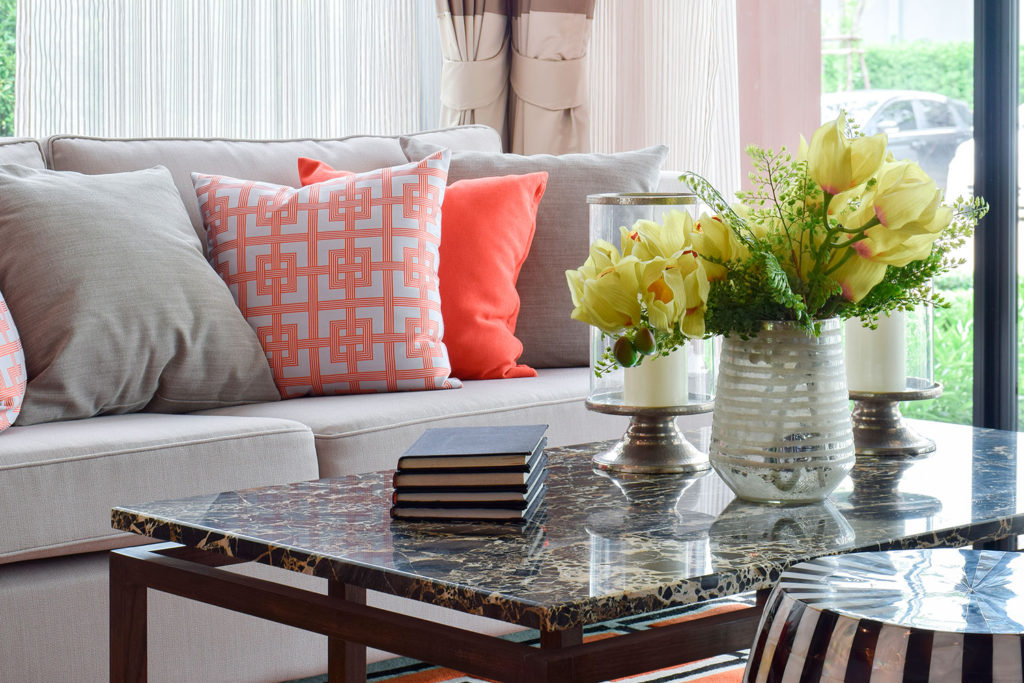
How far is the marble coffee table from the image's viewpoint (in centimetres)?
99

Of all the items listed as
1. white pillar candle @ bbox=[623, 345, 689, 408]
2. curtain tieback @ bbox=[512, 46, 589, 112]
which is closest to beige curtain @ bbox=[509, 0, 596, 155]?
curtain tieback @ bbox=[512, 46, 589, 112]

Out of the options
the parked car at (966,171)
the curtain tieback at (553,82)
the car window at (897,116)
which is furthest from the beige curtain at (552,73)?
the parked car at (966,171)

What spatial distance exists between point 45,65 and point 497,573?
2656 mm

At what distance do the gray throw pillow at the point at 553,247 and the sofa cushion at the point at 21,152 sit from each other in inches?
33.6

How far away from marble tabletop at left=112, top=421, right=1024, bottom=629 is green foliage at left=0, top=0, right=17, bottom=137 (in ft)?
9.90

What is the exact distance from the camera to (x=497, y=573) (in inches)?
41.4

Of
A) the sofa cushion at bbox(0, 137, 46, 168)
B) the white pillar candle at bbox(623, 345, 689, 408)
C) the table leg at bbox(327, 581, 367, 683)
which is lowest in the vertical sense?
the table leg at bbox(327, 581, 367, 683)

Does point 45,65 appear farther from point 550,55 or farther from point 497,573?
point 497,573

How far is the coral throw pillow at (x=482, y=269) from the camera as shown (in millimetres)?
2604

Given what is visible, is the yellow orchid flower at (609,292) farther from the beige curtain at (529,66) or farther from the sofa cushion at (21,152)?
the beige curtain at (529,66)

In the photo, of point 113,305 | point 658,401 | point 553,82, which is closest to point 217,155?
point 113,305

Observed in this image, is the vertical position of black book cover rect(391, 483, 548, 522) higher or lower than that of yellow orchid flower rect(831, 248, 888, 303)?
lower

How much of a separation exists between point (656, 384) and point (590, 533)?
407 mm

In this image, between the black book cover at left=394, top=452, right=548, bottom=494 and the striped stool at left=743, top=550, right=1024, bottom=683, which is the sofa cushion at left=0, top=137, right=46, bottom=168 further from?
the striped stool at left=743, top=550, right=1024, bottom=683
